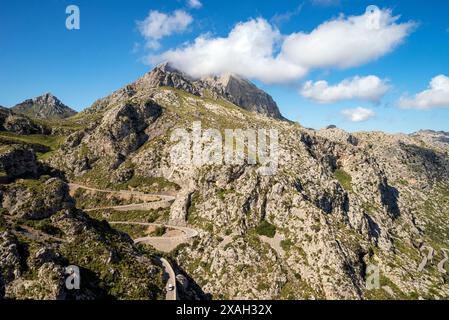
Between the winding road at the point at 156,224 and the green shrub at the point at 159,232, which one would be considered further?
the green shrub at the point at 159,232

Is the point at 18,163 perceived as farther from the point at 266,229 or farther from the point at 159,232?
the point at 266,229

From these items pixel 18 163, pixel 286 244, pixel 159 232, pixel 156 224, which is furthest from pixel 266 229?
pixel 18 163

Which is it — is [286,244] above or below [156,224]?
below

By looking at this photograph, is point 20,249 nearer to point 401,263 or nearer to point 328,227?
point 328,227

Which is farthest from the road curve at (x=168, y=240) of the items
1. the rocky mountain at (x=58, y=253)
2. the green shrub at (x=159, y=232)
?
the rocky mountain at (x=58, y=253)

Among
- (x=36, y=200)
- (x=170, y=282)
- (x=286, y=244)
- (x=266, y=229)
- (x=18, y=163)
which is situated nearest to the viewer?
(x=36, y=200)

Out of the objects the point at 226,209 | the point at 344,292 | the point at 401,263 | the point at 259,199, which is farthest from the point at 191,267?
the point at 401,263

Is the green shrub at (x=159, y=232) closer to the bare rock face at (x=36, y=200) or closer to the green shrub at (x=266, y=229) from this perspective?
the green shrub at (x=266, y=229)

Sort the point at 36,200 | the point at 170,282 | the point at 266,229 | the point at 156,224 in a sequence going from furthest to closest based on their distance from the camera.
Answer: the point at 156,224 → the point at 266,229 → the point at 170,282 → the point at 36,200

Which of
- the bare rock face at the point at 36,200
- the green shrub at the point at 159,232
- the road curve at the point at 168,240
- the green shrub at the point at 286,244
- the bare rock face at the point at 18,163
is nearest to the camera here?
the bare rock face at the point at 36,200

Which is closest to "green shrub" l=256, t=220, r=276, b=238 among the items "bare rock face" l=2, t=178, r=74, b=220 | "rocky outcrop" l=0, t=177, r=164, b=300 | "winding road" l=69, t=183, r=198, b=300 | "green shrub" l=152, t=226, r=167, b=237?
"winding road" l=69, t=183, r=198, b=300

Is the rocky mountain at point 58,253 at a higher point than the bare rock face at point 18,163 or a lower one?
lower

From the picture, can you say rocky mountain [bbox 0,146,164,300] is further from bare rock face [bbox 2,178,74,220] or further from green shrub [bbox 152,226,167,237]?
green shrub [bbox 152,226,167,237]

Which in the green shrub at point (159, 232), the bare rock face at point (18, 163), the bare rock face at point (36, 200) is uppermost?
the bare rock face at point (18, 163)
